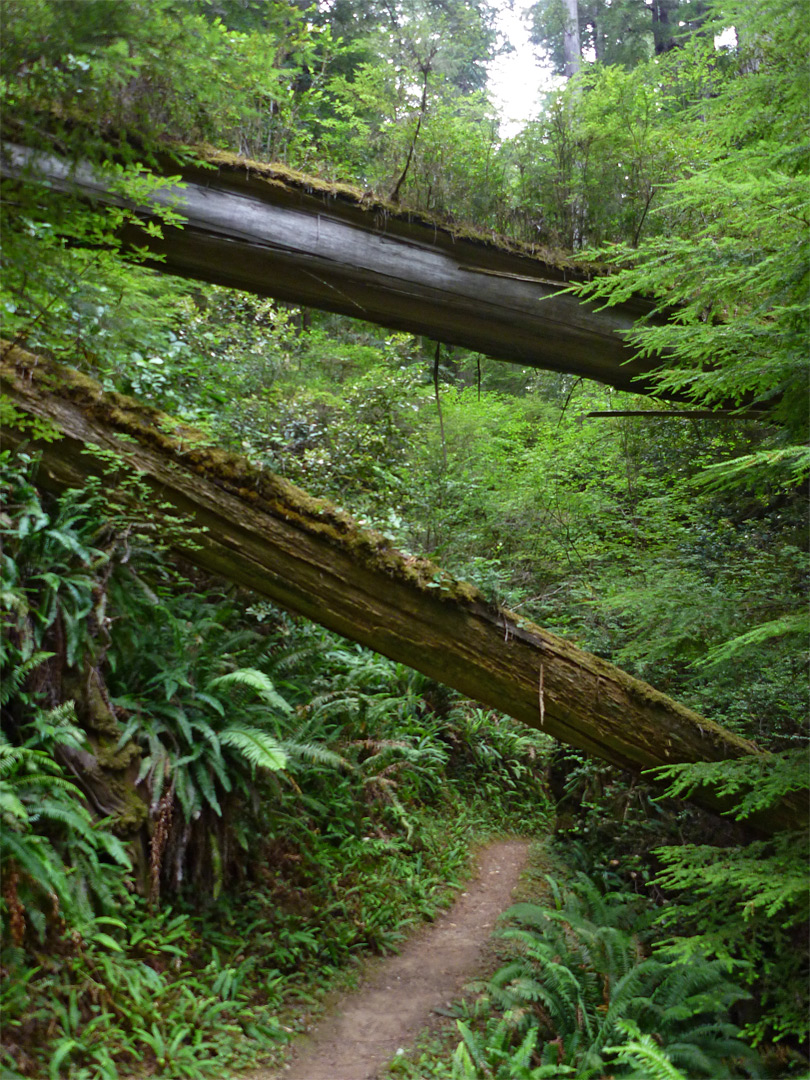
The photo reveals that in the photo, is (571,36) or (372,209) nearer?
(372,209)

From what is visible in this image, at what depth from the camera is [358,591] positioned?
488 centimetres

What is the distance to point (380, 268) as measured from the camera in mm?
4719

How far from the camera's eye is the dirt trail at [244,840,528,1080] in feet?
13.6

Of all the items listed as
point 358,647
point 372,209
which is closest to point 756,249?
point 372,209

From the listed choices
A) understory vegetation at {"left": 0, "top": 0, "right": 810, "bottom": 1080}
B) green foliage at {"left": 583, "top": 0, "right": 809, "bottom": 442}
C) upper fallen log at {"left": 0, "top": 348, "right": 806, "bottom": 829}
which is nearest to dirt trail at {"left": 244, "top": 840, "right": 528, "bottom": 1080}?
understory vegetation at {"left": 0, "top": 0, "right": 810, "bottom": 1080}

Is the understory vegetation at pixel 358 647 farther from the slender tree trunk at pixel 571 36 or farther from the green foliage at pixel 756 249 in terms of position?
the slender tree trunk at pixel 571 36

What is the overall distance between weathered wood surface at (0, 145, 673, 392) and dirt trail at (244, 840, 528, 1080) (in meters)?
4.42

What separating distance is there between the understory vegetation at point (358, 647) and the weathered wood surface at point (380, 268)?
22 cm

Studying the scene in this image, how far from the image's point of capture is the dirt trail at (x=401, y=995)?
13.6ft

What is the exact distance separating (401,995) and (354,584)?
2.79 m

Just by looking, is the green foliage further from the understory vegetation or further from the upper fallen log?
the upper fallen log

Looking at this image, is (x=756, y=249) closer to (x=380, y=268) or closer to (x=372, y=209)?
(x=380, y=268)

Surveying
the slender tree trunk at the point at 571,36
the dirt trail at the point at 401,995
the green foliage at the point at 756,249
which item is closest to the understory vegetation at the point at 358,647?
the green foliage at the point at 756,249

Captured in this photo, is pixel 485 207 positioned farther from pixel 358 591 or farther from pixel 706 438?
pixel 706 438
